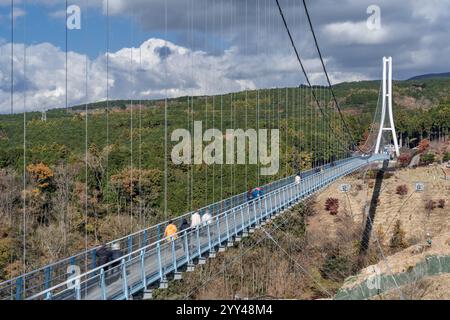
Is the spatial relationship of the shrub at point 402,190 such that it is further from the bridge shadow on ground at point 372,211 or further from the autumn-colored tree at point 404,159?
the autumn-colored tree at point 404,159

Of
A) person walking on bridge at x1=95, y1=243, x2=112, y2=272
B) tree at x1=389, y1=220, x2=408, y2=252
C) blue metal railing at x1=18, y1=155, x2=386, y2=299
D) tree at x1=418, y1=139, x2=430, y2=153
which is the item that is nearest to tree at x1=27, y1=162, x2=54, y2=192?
blue metal railing at x1=18, y1=155, x2=386, y2=299

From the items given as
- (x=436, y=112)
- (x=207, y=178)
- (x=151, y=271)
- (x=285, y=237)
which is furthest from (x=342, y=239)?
(x=436, y=112)

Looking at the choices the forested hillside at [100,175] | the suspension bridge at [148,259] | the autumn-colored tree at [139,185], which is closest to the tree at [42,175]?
the forested hillside at [100,175]

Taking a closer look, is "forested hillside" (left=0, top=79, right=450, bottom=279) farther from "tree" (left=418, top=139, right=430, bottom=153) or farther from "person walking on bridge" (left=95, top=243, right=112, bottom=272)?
"tree" (left=418, top=139, right=430, bottom=153)

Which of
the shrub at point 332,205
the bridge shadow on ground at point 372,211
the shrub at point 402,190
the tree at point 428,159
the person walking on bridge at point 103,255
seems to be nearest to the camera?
the person walking on bridge at point 103,255

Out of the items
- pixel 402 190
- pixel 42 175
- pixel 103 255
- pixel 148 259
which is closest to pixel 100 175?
pixel 42 175
